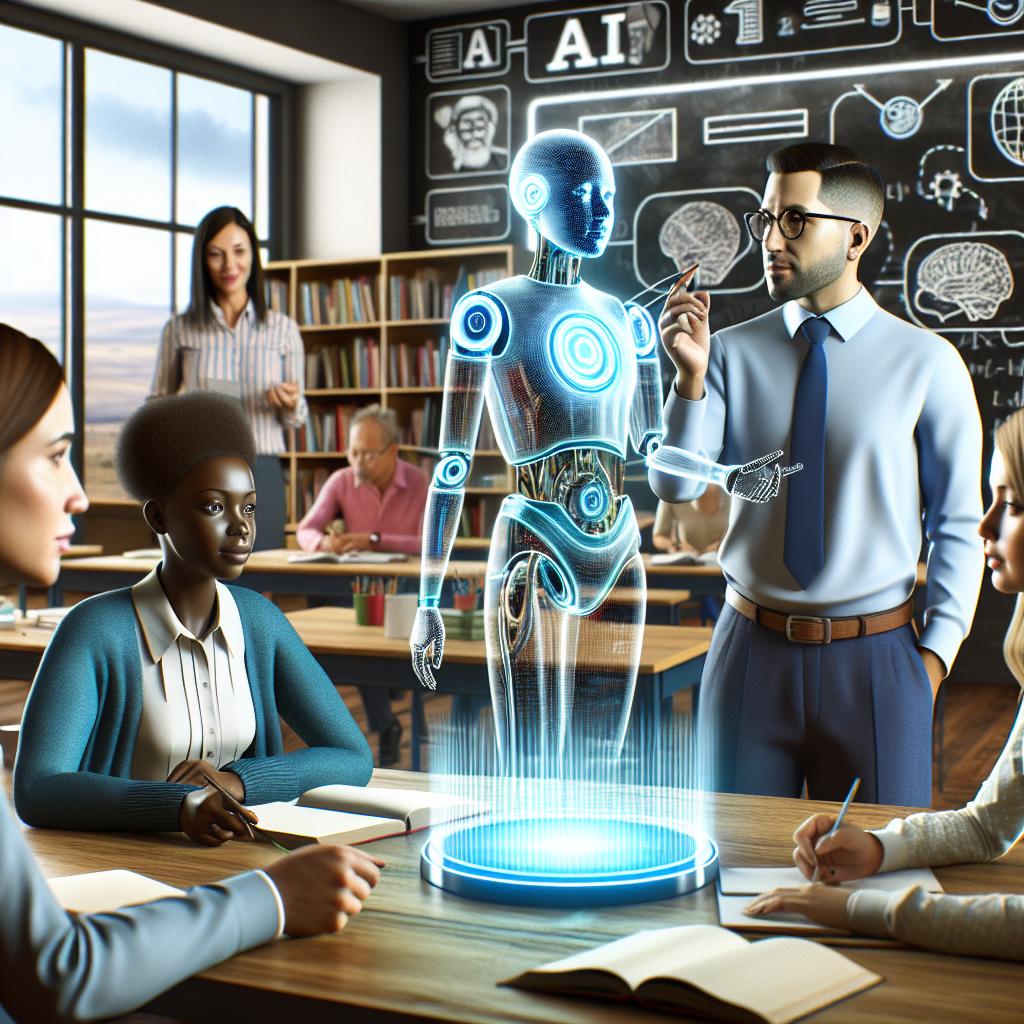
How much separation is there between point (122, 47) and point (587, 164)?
6495mm

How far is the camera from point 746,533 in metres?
2.34

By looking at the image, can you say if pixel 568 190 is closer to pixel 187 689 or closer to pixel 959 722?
pixel 187 689

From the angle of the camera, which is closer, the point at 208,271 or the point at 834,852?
the point at 834,852

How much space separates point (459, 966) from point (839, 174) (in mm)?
1490

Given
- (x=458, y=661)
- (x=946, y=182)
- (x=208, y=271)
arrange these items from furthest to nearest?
(x=946, y=182) < (x=208, y=271) < (x=458, y=661)

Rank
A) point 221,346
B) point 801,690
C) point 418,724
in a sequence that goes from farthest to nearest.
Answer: point 221,346 → point 418,724 → point 801,690

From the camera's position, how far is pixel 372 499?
18.6 feet

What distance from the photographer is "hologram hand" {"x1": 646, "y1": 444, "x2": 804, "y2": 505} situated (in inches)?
75.2

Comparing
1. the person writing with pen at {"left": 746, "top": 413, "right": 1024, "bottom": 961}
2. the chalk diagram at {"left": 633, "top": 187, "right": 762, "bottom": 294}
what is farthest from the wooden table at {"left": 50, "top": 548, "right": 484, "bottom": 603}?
the person writing with pen at {"left": 746, "top": 413, "right": 1024, "bottom": 961}

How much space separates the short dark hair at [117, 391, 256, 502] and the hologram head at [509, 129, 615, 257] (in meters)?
0.58

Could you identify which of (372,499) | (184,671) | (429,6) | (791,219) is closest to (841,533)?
(791,219)

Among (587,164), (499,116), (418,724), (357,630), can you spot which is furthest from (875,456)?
(499,116)

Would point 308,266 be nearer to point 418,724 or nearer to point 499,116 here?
point 499,116

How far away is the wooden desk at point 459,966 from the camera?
116 cm
